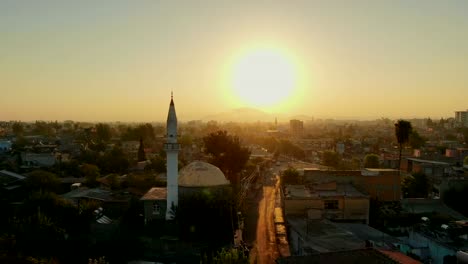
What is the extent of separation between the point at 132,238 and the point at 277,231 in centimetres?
720

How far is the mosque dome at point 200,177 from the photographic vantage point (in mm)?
22345

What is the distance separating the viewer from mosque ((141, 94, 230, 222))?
21.8 m

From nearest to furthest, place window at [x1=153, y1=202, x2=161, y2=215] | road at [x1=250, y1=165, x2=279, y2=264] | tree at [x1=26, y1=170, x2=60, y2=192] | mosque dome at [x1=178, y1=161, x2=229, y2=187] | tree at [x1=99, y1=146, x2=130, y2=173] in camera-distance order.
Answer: road at [x1=250, y1=165, x2=279, y2=264] → window at [x1=153, y1=202, x2=161, y2=215] → mosque dome at [x1=178, y1=161, x2=229, y2=187] → tree at [x1=26, y1=170, x2=60, y2=192] → tree at [x1=99, y1=146, x2=130, y2=173]

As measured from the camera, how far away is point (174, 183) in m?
21.8

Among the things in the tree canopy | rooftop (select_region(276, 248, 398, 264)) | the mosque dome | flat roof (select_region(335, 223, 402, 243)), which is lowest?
flat roof (select_region(335, 223, 402, 243))

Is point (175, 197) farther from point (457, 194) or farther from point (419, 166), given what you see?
point (419, 166)

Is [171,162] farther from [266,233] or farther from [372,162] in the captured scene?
[372,162]

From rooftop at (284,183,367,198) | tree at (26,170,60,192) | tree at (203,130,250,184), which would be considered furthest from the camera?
tree at (203,130,250,184)

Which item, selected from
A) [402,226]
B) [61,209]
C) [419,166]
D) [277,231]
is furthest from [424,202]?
[61,209]

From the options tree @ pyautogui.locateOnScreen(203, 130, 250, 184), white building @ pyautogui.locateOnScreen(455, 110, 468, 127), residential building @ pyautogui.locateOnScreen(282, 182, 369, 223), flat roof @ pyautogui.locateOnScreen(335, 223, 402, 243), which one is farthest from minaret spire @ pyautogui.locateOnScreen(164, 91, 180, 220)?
white building @ pyautogui.locateOnScreen(455, 110, 468, 127)

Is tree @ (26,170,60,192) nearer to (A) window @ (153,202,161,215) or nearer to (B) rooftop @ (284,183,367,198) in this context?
(A) window @ (153,202,161,215)

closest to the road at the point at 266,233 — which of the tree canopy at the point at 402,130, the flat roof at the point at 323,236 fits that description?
the flat roof at the point at 323,236

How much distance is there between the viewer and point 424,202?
26.7 meters

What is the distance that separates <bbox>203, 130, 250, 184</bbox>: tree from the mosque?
9120 millimetres
